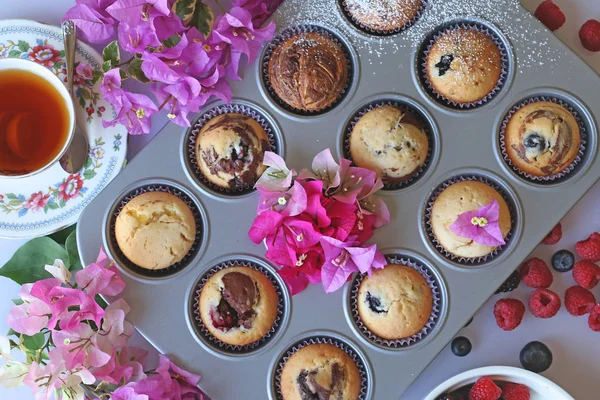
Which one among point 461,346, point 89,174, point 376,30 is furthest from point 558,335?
point 89,174

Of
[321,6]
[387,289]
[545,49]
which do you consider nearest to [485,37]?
[545,49]

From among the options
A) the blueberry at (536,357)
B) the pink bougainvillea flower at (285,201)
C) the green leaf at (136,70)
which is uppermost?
the green leaf at (136,70)

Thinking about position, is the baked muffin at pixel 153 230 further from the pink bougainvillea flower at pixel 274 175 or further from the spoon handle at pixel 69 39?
the spoon handle at pixel 69 39

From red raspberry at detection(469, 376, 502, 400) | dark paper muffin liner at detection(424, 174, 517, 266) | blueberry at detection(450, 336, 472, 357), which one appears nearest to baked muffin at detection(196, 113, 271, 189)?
dark paper muffin liner at detection(424, 174, 517, 266)

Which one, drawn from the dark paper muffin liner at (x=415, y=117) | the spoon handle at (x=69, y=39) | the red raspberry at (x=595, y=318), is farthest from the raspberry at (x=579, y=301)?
the spoon handle at (x=69, y=39)

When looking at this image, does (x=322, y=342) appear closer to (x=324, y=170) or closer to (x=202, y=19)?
(x=324, y=170)

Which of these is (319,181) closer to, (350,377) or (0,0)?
(350,377)
